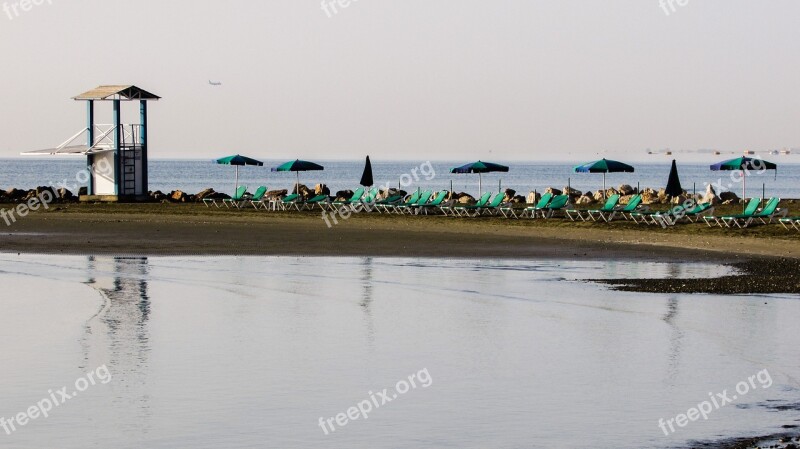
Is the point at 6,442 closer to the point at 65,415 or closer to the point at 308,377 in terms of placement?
the point at 65,415

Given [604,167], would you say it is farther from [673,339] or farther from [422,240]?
[673,339]

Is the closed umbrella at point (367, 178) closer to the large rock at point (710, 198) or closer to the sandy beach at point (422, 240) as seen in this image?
the sandy beach at point (422, 240)

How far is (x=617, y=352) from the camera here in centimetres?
1157

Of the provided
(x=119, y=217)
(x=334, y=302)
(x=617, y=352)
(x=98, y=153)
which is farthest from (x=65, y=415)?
(x=98, y=153)

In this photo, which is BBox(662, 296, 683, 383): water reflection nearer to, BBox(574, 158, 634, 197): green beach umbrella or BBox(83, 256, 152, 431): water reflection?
BBox(83, 256, 152, 431): water reflection

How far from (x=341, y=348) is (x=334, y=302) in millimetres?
3615

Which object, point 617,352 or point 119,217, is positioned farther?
point 119,217

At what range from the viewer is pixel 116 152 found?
38219 mm
